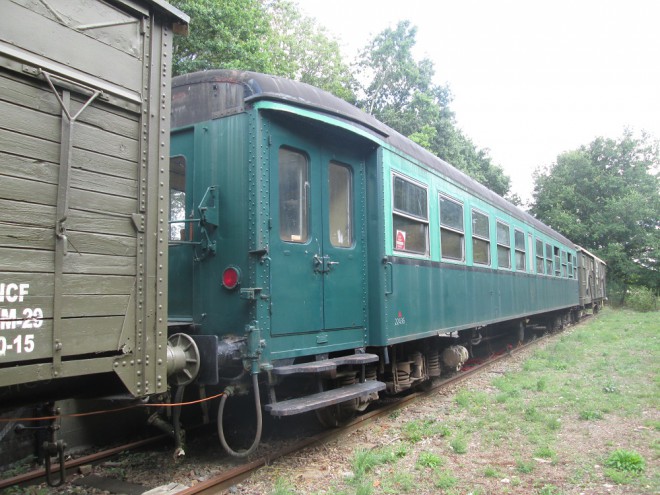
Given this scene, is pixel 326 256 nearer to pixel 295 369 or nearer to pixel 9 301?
pixel 295 369

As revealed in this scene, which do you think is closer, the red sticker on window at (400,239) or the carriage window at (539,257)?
the red sticker on window at (400,239)

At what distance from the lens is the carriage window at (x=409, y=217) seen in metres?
6.02

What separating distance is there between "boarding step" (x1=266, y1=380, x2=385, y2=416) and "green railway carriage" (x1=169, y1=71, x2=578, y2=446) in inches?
0.5

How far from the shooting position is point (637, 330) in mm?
15859

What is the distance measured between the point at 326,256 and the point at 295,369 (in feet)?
3.94

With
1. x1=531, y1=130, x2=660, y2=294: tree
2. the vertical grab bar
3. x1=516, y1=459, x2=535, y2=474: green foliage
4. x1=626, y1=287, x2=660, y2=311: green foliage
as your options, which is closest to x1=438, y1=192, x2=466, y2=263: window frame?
the vertical grab bar

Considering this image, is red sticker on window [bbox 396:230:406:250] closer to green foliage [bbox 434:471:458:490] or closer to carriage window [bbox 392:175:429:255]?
carriage window [bbox 392:175:429:255]

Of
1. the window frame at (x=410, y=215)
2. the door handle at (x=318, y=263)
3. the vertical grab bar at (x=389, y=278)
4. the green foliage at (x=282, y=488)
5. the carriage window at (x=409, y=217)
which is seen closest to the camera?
the green foliage at (x=282, y=488)

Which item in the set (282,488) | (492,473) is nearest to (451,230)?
(492,473)

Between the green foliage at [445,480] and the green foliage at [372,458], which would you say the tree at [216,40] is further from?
the green foliage at [445,480]

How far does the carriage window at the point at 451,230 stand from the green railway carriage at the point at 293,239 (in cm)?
89

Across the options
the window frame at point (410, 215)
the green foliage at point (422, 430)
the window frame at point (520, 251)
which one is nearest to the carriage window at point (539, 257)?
the window frame at point (520, 251)

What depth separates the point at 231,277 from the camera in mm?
4367

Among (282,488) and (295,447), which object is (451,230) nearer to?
(295,447)
